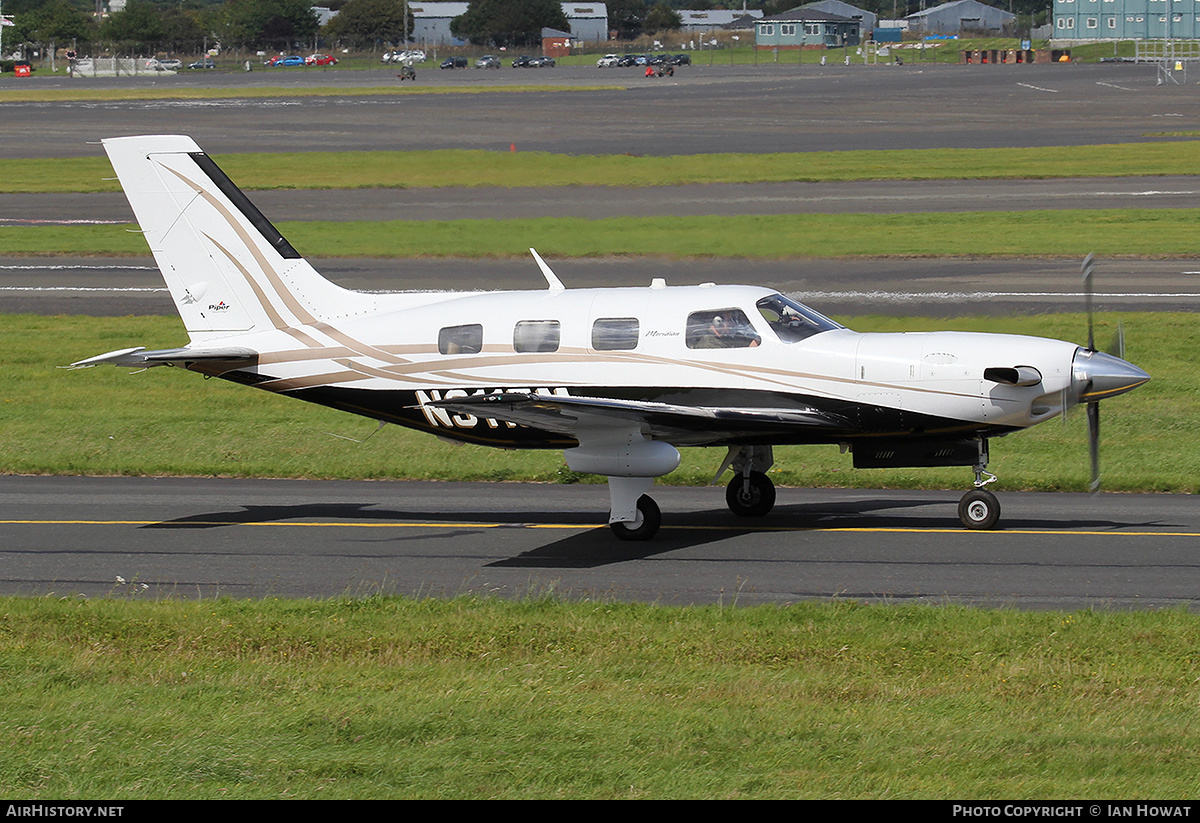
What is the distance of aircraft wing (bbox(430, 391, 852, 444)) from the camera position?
1445 centimetres

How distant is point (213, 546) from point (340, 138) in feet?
164

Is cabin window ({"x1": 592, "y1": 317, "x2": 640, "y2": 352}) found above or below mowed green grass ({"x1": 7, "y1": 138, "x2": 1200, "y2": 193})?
below

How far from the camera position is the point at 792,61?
137125 millimetres

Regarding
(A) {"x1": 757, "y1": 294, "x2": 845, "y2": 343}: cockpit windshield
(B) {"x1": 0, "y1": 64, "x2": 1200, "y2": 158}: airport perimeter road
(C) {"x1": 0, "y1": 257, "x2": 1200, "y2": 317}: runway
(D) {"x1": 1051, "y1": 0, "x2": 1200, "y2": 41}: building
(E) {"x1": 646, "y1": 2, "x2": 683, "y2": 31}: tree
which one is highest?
(E) {"x1": 646, "y1": 2, "x2": 683, "y2": 31}: tree

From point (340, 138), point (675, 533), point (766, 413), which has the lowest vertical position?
point (675, 533)

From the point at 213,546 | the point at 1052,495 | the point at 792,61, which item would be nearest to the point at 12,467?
the point at 213,546

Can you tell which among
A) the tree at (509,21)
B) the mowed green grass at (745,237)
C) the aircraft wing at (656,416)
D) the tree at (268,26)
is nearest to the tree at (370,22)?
the tree at (268,26)

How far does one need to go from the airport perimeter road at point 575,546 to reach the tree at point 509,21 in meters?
150

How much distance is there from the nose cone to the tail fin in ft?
27.5

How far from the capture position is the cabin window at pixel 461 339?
51.7 feet

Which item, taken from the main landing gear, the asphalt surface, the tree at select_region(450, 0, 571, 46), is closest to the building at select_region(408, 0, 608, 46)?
the tree at select_region(450, 0, 571, 46)

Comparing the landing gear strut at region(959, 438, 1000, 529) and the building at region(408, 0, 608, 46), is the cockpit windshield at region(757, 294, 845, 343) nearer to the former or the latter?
the landing gear strut at region(959, 438, 1000, 529)

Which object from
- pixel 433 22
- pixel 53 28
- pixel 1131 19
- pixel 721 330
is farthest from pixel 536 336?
pixel 433 22
